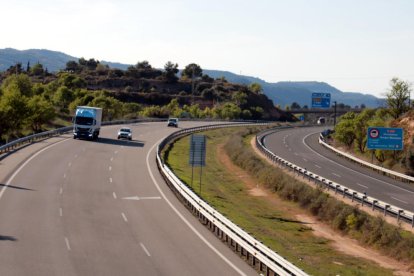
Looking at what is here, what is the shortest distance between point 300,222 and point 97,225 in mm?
15133

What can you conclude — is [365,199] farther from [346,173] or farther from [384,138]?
[384,138]

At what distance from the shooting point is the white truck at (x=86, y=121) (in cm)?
6612

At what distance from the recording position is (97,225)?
26.7 meters

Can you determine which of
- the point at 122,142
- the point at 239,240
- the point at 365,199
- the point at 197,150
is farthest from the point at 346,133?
the point at 239,240

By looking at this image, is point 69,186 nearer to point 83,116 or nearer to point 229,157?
point 83,116

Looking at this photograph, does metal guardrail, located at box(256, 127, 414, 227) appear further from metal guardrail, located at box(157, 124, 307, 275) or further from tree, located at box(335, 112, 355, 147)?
tree, located at box(335, 112, 355, 147)

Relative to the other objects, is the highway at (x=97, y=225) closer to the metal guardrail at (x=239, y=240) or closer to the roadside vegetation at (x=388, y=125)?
the metal guardrail at (x=239, y=240)

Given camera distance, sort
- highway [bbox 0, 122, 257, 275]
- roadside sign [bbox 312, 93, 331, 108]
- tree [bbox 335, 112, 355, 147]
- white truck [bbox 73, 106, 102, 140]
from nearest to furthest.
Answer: highway [bbox 0, 122, 257, 275] < white truck [bbox 73, 106, 102, 140] < tree [bbox 335, 112, 355, 147] < roadside sign [bbox 312, 93, 331, 108]

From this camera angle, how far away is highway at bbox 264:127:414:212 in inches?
1763

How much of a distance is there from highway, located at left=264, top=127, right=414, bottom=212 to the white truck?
70.2 feet

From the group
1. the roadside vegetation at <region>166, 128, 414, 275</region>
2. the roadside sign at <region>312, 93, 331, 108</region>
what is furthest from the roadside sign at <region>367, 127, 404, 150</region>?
the roadside sign at <region>312, 93, 331, 108</region>

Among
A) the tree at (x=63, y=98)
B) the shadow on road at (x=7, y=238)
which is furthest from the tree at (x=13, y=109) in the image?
the tree at (x=63, y=98)

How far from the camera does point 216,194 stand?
44125mm

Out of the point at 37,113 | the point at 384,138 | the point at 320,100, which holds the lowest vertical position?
the point at 384,138
